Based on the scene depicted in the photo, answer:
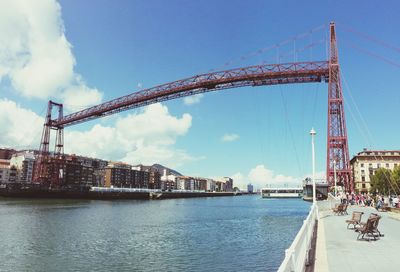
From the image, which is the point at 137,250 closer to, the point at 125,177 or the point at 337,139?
the point at 337,139

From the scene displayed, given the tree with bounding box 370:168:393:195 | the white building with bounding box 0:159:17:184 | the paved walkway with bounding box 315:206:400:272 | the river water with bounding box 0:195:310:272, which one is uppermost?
the white building with bounding box 0:159:17:184

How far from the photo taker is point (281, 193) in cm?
17288

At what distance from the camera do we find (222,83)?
188ft

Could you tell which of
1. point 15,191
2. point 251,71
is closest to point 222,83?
point 251,71

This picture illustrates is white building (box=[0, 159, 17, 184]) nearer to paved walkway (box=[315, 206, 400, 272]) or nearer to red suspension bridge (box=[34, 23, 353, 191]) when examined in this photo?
red suspension bridge (box=[34, 23, 353, 191])

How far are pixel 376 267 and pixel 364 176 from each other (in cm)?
10719

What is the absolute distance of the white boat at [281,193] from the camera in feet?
540

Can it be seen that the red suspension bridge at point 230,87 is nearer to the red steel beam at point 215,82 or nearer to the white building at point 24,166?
the red steel beam at point 215,82

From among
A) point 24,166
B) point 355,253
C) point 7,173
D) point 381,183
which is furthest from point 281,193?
point 355,253

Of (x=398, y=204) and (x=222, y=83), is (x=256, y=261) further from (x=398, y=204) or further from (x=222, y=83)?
(x=222, y=83)

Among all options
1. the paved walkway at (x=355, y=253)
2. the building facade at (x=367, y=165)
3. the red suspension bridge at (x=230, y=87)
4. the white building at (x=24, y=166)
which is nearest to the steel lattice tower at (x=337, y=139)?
the red suspension bridge at (x=230, y=87)

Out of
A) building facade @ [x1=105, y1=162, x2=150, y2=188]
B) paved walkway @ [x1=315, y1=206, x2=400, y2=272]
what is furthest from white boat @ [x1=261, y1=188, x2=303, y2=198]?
paved walkway @ [x1=315, y1=206, x2=400, y2=272]

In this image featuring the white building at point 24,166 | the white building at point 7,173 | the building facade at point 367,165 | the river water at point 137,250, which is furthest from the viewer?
the white building at point 24,166

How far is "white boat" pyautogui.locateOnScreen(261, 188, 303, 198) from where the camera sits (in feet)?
540
